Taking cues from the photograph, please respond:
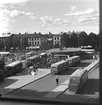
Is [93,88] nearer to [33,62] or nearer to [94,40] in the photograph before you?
[94,40]

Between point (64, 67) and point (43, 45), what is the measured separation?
4.09ft

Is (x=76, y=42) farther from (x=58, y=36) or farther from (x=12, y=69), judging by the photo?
(x=12, y=69)

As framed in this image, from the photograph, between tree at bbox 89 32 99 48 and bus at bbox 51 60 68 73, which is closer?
tree at bbox 89 32 99 48

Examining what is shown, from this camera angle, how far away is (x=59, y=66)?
390cm

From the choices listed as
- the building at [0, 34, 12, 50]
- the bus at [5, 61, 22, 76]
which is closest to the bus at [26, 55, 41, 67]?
the bus at [5, 61, 22, 76]

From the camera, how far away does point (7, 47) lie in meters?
2.90

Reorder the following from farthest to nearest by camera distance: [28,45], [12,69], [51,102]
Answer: [12,69] < [28,45] < [51,102]

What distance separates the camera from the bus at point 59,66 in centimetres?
375

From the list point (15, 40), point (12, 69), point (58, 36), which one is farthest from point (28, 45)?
point (12, 69)

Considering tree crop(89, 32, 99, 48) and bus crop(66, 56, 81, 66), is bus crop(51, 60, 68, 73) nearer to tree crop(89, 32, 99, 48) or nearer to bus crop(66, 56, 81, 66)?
bus crop(66, 56, 81, 66)

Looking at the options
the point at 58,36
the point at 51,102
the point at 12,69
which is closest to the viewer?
the point at 51,102

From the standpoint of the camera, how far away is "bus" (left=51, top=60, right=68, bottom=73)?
3.75 metres

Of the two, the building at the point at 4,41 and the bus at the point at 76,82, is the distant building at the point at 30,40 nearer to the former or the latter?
the building at the point at 4,41

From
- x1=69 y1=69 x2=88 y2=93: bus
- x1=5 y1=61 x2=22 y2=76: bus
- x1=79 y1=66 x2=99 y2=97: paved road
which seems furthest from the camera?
x1=5 y1=61 x2=22 y2=76: bus
